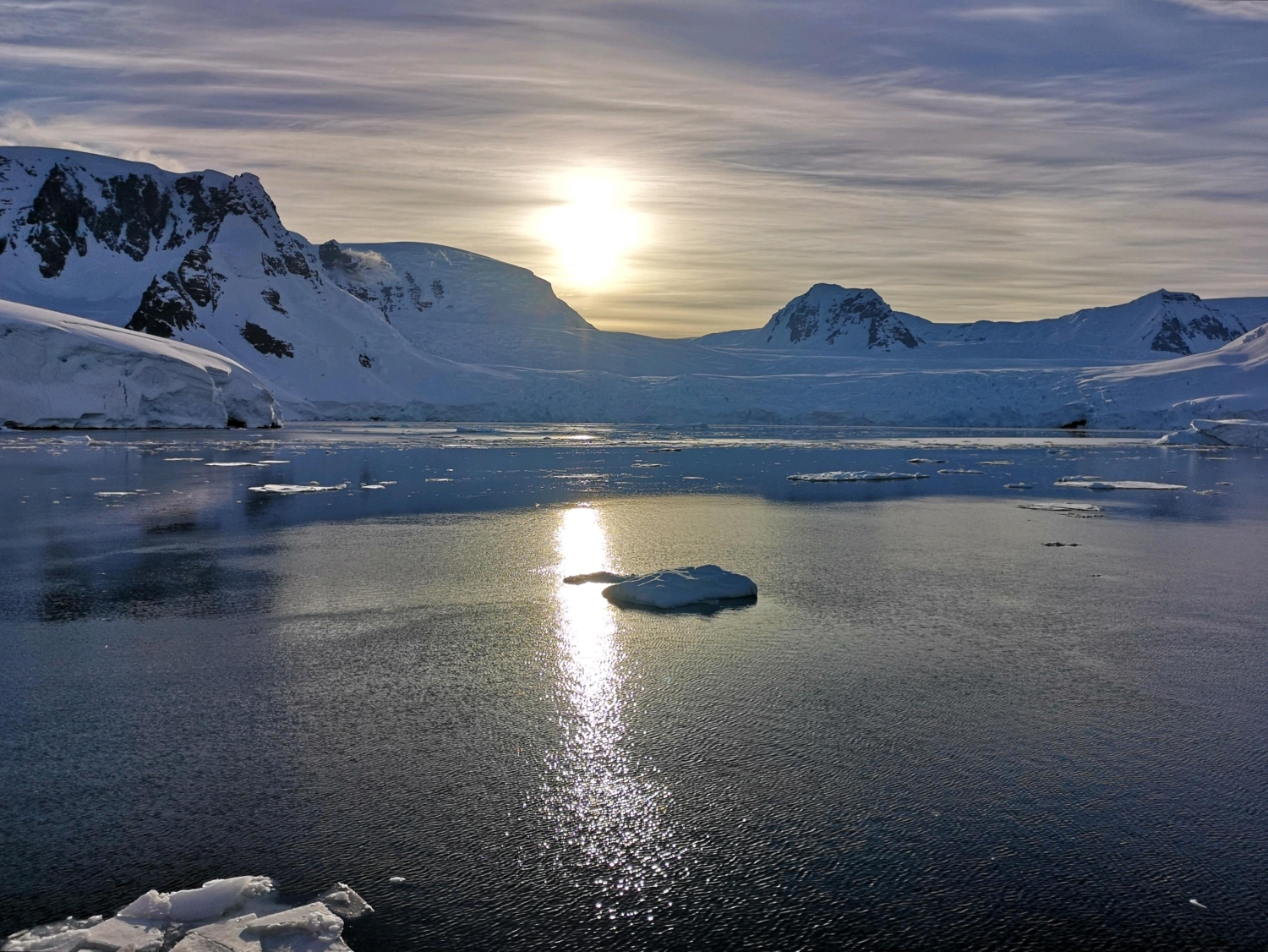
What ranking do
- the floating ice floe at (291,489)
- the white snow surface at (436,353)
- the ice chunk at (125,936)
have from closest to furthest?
the ice chunk at (125,936) < the floating ice floe at (291,489) < the white snow surface at (436,353)

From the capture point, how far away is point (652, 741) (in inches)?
217

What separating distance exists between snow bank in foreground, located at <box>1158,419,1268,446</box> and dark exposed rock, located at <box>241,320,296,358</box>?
246 feet

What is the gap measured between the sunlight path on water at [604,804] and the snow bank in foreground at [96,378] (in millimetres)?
57055

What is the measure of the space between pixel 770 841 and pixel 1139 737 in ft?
8.46

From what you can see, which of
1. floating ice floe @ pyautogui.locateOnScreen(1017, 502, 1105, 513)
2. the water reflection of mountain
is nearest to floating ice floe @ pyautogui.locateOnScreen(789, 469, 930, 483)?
floating ice floe @ pyautogui.locateOnScreen(1017, 502, 1105, 513)

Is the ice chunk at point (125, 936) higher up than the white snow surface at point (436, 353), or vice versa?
the white snow surface at point (436, 353)

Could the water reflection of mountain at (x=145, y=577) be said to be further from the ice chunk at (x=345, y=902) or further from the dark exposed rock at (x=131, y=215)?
the dark exposed rock at (x=131, y=215)

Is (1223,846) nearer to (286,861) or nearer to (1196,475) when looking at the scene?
(286,861)

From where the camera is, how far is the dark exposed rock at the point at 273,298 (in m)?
101

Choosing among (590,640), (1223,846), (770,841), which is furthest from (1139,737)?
(590,640)

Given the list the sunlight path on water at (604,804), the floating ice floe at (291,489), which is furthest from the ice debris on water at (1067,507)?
the floating ice floe at (291,489)

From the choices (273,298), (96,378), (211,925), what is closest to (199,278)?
(273,298)

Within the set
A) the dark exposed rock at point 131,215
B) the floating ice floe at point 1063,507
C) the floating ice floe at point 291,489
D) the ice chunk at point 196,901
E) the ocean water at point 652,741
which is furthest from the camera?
the dark exposed rock at point 131,215

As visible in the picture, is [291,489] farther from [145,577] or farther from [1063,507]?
[1063,507]
